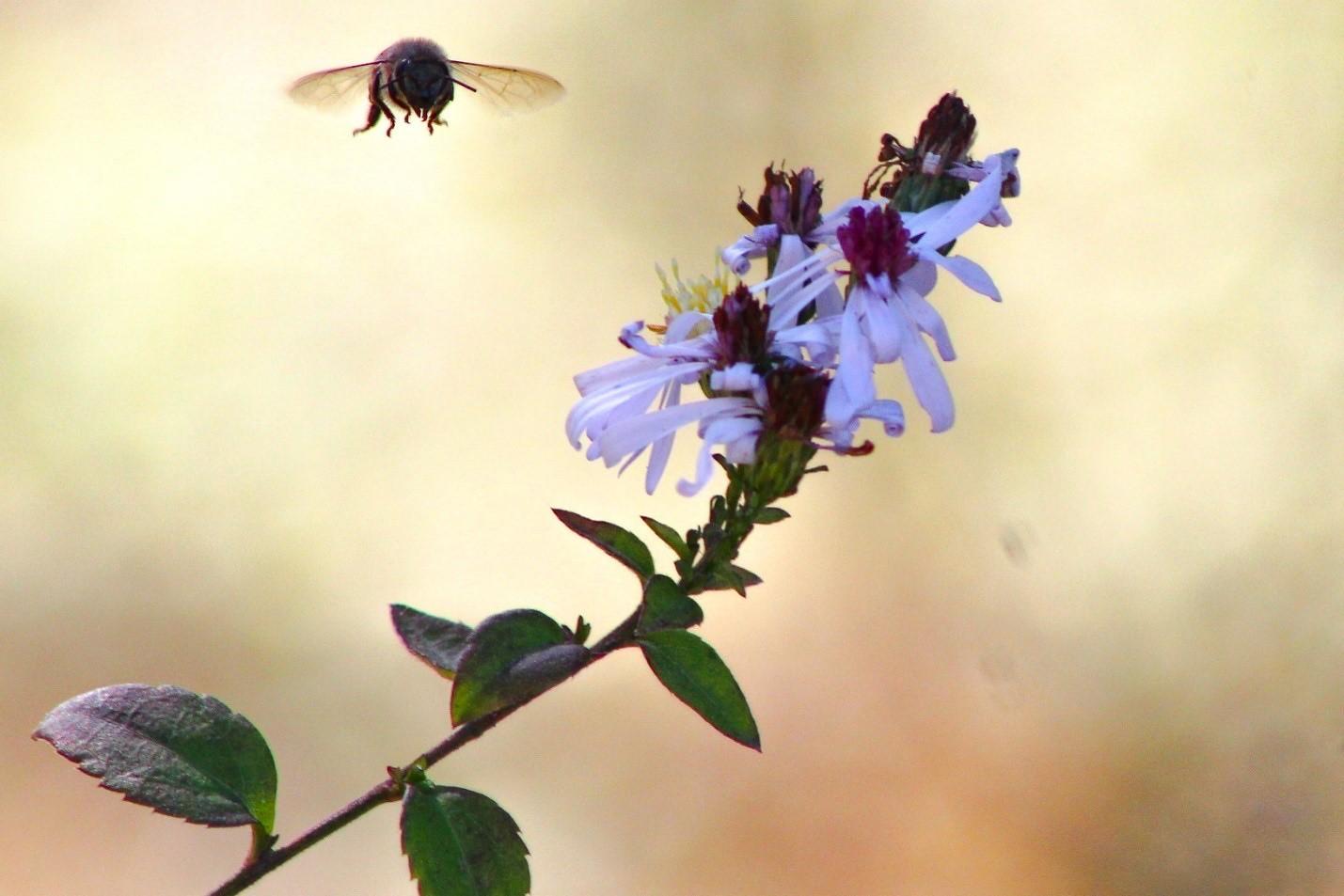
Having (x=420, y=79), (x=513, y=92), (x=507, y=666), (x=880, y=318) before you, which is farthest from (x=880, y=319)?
(x=513, y=92)

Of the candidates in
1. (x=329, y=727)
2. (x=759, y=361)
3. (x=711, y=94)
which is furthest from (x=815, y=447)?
(x=711, y=94)

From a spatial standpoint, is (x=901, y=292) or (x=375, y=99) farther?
(x=375, y=99)

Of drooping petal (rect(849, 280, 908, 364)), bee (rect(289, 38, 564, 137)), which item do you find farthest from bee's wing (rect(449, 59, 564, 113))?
drooping petal (rect(849, 280, 908, 364))

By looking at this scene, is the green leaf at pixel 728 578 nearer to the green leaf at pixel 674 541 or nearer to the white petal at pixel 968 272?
the green leaf at pixel 674 541

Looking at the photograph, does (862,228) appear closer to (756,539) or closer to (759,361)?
(759,361)

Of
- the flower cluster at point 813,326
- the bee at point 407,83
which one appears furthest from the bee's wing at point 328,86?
the flower cluster at point 813,326

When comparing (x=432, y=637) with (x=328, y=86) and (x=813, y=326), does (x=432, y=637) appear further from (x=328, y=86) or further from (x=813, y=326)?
(x=328, y=86)
